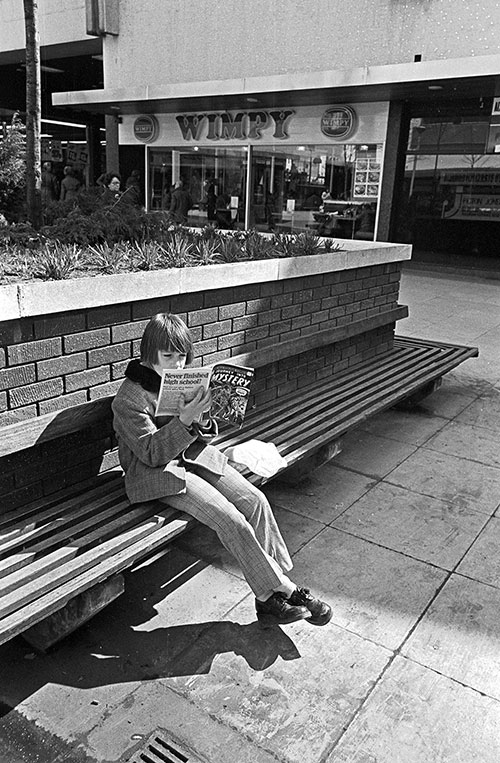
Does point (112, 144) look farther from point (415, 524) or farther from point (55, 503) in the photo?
point (55, 503)

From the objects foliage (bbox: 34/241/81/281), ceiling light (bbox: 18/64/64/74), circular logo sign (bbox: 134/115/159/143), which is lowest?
foliage (bbox: 34/241/81/281)

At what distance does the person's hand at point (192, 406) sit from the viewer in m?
2.86

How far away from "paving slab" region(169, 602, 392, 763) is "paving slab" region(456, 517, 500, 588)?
835mm

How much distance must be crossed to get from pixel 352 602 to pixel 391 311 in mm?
3409

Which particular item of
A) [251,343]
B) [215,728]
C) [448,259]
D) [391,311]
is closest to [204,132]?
[448,259]

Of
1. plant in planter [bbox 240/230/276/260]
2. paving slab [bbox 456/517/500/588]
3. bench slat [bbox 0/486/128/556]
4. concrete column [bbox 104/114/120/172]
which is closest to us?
bench slat [bbox 0/486/128/556]

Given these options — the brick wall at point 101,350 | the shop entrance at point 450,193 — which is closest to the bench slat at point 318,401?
the brick wall at point 101,350

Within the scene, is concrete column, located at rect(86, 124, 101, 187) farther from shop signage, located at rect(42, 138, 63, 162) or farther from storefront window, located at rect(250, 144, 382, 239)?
storefront window, located at rect(250, 144, 382, 239)

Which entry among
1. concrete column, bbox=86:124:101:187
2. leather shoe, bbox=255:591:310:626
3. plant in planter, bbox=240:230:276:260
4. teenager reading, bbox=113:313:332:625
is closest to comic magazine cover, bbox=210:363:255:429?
teenager reading, bbox=113:313:332:625

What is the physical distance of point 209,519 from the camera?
291 centimetres

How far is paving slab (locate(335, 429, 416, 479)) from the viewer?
15.2 ft

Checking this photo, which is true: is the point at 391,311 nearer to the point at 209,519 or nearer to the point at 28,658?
the point at 209,519

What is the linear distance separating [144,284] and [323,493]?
6.01 feet

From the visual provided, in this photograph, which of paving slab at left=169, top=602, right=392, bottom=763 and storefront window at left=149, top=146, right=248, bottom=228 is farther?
storefront window at left=149, top=146, right=248, bottom=228
